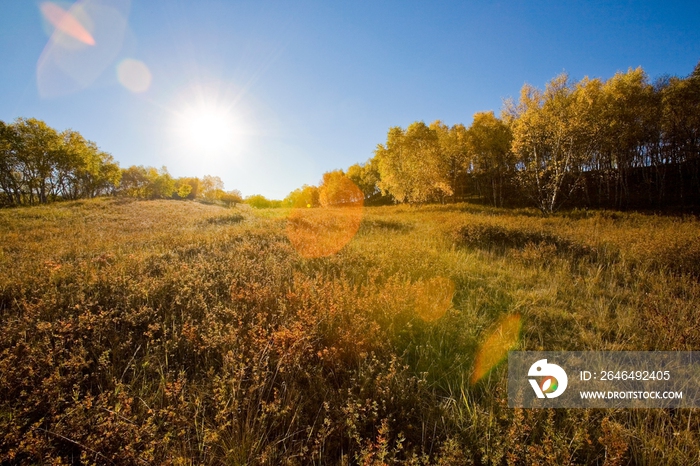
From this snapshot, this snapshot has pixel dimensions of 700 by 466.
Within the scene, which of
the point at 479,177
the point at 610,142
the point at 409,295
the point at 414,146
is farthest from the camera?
the point at 479,177

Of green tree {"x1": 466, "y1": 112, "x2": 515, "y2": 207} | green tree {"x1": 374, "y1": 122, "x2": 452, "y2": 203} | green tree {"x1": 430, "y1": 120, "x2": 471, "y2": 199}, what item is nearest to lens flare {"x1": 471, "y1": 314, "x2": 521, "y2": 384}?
green tree {"x1": 374, "y1": 122, "x2": 452, "y2": 203}

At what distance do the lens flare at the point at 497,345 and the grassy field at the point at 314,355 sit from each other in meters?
0.03

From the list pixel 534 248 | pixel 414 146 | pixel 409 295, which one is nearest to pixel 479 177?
pixel 414 146

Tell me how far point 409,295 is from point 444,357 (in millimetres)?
1319

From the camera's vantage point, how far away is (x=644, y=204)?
2838 centimetres

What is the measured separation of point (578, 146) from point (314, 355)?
95.6 ft

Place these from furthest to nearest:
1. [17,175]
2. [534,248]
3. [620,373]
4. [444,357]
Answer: [17,175], [534,248], [444,357], [620,373]

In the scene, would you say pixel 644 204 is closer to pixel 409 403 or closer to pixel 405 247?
pixel 405 247

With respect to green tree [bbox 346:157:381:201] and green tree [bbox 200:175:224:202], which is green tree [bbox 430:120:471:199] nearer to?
green tree [bbox 346:157:381:201]

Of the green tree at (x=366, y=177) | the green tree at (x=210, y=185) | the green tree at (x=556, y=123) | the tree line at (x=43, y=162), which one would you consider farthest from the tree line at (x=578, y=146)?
the green tree at (x=210, y=185)

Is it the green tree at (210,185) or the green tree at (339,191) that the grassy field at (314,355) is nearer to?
the green tree at (339,191)

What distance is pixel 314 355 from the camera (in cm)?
306

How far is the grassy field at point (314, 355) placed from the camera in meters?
1.97

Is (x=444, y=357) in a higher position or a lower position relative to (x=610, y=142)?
lower
